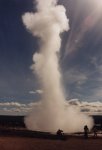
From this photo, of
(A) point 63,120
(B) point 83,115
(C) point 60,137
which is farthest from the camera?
(B) point 83,115

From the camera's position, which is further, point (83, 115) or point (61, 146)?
point (83, 115)

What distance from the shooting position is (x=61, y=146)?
34.8 meters

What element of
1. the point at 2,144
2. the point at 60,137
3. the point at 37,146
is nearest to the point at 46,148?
the point at 37,146

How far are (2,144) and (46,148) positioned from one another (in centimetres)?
495

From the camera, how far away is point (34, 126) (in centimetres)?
6084

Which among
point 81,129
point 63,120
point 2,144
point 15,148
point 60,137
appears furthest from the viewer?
point 63,120

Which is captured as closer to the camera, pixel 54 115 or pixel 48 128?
pixel 48 128

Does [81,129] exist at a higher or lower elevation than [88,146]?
higher

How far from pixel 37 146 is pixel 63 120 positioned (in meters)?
31.2

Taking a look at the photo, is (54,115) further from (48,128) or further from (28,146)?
(28,146)

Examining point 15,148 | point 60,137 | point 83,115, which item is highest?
point 83,115

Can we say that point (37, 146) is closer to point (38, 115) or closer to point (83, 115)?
point (38, 115)

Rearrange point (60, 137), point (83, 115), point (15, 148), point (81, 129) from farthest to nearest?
point (83, 115)
point (81, 129)
point (60, 137)
point (15, 148)

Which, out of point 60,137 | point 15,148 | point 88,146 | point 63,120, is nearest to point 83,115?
point 63,120
